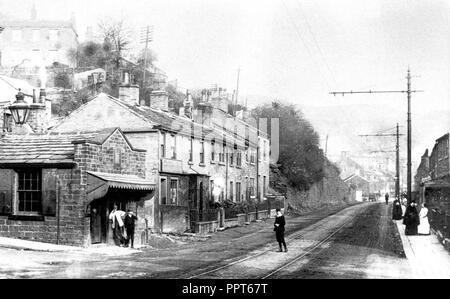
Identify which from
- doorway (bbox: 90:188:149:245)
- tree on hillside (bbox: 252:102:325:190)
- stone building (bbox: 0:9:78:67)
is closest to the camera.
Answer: doorway (bbox: 90:188:149:245)

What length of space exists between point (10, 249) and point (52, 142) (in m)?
5.21

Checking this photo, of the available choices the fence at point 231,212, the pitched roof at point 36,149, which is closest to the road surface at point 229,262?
the pitched roof at point 36,149

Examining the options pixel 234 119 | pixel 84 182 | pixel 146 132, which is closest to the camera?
pixel 84 182

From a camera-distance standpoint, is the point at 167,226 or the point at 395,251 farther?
the point at 167,226

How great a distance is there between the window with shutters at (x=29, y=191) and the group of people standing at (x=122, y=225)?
278 cm

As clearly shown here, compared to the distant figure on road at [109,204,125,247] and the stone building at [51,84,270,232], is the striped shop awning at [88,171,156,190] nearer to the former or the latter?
the distant figure on road at [109,204,125,247]

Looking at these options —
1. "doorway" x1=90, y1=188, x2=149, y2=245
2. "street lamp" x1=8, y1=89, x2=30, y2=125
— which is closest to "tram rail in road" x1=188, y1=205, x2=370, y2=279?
"doorway" x1=90, y1=188, x2=149, y2=245

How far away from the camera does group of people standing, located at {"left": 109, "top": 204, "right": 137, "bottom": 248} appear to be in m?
21.9

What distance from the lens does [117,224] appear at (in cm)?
2220

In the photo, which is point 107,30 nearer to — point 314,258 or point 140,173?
point 140,173

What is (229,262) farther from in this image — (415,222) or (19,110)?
(19,110)

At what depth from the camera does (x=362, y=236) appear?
2817 cm

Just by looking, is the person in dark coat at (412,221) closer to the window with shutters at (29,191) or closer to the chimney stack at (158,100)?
the window with shutters at (29,191)
